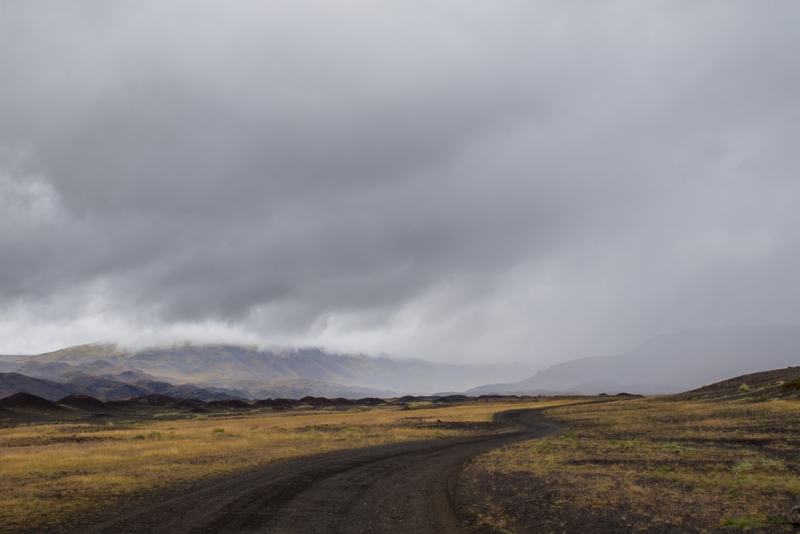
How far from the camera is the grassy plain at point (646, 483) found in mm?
12000

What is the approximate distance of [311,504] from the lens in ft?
49.6

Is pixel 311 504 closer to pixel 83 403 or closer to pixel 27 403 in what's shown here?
pixel 27 403

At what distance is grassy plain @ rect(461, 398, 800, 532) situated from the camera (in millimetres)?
12000

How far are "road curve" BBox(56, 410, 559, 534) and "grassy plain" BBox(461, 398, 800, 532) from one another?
157 cm

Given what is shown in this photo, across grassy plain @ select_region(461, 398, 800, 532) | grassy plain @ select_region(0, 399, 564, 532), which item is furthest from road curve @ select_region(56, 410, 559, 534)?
grassy plain @ select_region(0, 399, 564, 532)

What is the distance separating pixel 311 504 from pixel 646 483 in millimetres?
11611

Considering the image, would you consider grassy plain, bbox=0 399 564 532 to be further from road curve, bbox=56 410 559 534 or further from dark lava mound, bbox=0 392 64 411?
dark lava mound, bbox=0 392 64 411

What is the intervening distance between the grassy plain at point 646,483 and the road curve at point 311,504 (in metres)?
1.57

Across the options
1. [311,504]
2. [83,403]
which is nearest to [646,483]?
[311,504]

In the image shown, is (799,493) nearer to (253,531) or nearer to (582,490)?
(582,490)

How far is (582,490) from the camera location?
15.9 meters

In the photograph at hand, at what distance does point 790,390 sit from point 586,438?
93.3 ft

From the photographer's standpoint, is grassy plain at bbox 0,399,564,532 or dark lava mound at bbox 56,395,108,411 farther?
dark lava mound at bbox 56,395,108,411

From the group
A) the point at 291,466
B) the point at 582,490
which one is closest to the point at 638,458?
the point at 582,490
